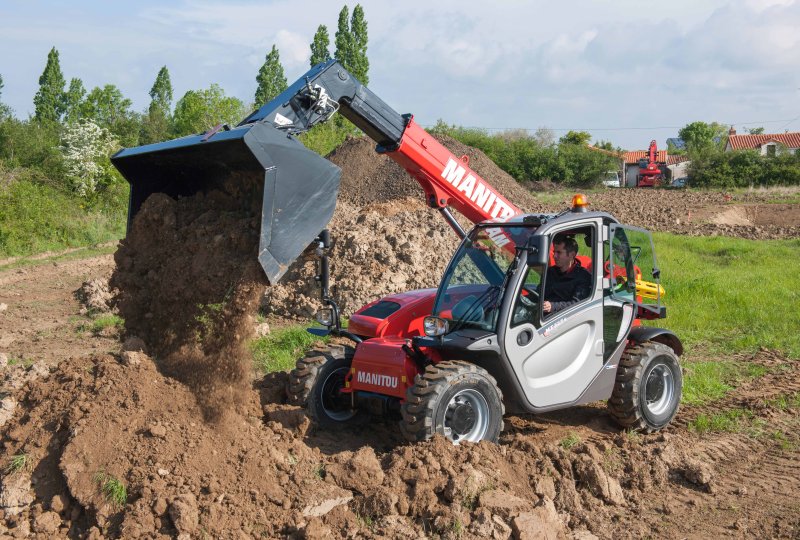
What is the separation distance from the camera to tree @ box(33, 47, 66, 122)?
55312mm

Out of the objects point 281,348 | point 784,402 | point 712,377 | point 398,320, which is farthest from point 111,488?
point 712,377

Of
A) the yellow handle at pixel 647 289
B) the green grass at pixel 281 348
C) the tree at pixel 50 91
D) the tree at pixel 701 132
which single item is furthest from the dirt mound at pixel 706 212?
the tree at pixel 701 132

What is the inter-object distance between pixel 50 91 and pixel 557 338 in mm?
56846

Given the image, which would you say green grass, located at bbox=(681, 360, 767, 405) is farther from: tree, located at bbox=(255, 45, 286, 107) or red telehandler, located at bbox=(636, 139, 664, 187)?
tree, located at bbox=(255, 45, 286, 107)

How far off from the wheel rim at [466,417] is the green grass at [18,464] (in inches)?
115

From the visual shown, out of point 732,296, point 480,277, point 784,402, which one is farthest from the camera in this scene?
point 732,296

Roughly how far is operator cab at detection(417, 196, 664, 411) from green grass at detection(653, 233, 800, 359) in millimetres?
4591

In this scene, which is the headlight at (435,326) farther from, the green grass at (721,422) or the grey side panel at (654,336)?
the green grass at (721,422)

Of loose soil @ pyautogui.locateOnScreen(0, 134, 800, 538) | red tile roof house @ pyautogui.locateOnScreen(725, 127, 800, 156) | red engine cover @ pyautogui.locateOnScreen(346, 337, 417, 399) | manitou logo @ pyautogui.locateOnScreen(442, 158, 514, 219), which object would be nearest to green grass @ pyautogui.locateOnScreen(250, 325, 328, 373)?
loose soil @ pyautogui.locateOnScreen(0, 134, 800, 538)

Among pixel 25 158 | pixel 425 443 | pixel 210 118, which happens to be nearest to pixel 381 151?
pixel 425 443

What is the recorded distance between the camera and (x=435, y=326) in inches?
247

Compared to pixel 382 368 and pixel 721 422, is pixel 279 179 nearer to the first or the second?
pixel 382 368

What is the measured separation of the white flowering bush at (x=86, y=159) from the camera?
106 ft

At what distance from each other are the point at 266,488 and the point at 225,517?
44cm
